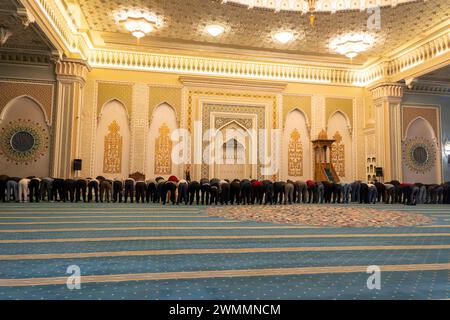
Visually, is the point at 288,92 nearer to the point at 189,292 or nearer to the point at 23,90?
the point at 23,90

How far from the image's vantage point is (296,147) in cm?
1015

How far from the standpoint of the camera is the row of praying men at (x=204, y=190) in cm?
573

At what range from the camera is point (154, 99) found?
9383 millimetres

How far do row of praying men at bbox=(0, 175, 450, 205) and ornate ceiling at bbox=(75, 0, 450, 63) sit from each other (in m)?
3.79

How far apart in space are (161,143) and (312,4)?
200 inches

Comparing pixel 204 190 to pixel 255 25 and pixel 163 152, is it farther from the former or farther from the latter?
pixel 255 25

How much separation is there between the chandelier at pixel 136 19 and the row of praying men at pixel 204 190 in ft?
11.9

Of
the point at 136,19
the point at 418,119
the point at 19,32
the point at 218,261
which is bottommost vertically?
the point at 218,261

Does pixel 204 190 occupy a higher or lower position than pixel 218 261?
higher

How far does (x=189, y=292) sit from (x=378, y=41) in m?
9.44

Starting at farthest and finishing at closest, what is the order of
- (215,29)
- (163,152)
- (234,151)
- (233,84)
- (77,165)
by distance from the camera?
(234,151) → (233,84) → (163,152) → (215,29) → (77,165)

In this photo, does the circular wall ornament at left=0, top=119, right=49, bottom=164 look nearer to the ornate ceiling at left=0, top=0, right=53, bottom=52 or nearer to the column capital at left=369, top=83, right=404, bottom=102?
the ornate ceiling at left=0, top=0, right=53, bottom=52

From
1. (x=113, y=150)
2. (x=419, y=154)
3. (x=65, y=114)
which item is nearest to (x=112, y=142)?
(x=113, y=150)
